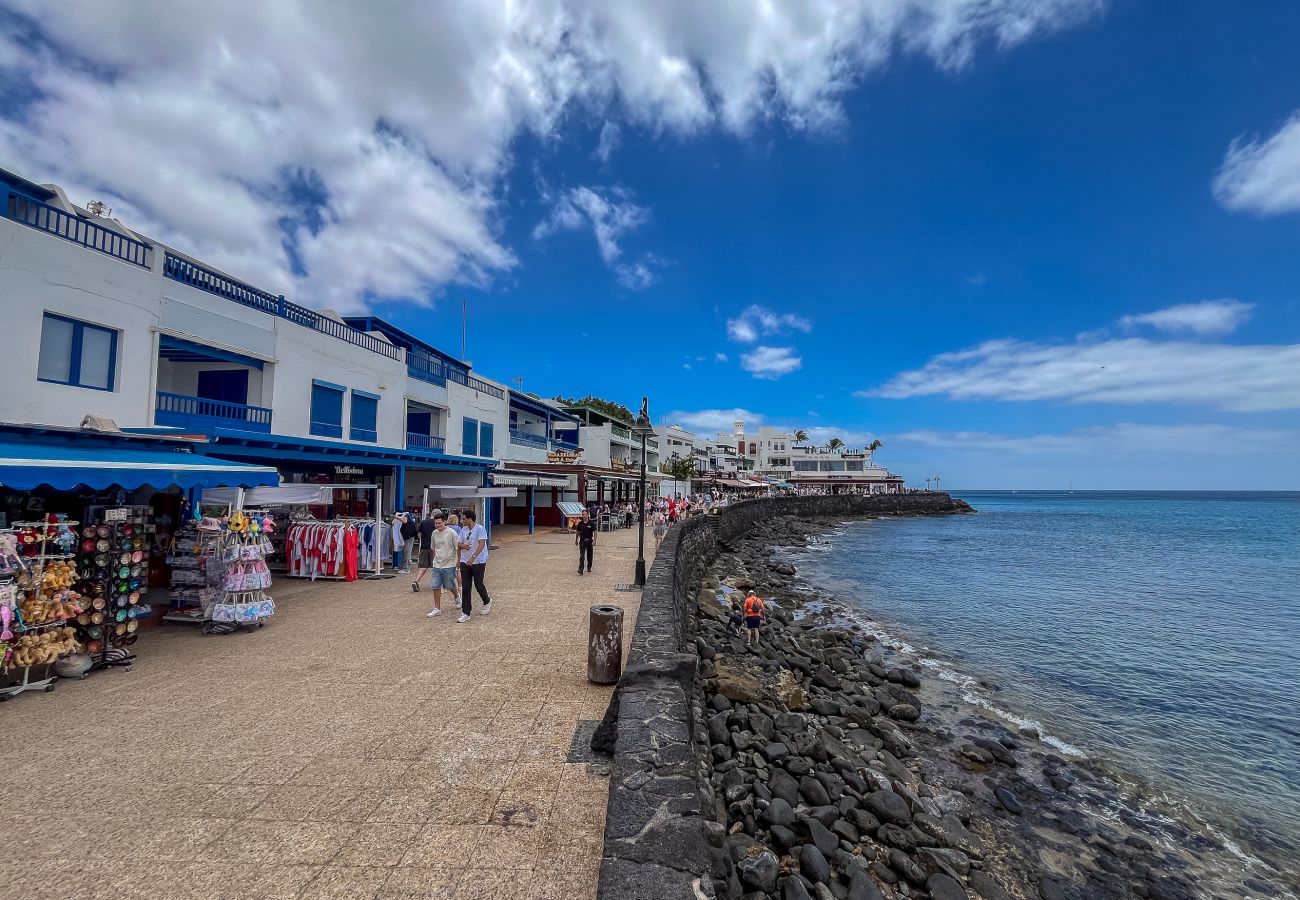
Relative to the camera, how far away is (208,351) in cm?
1201

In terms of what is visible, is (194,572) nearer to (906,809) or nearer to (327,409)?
(327,409)

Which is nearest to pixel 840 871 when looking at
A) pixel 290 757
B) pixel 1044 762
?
pixel 290 757

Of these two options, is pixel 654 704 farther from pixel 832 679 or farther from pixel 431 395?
pixel 431 395

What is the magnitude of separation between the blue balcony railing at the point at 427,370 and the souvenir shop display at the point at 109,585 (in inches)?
526

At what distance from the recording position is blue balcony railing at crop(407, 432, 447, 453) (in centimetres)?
1944

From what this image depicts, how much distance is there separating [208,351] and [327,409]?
11.4 ft

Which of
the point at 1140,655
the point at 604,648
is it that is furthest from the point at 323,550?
the point at 1140,655

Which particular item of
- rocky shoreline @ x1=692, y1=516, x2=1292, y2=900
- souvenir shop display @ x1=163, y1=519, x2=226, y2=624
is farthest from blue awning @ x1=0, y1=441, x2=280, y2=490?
rocky shoreline @ x1=692, y1=516, x2=1292, y2=900

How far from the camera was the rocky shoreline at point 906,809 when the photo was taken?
198 inches

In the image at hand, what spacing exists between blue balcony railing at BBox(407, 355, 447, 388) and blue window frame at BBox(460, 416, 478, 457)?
2.01 metres

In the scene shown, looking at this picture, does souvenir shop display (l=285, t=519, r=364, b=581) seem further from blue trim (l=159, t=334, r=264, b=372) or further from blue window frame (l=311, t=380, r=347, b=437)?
blue trim (l=159, t=334, r=264, b=372)

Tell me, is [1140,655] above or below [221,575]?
below

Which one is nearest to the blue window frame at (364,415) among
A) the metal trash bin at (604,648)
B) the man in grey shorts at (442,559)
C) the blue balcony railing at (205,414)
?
the blue balcony railing at (205,414)

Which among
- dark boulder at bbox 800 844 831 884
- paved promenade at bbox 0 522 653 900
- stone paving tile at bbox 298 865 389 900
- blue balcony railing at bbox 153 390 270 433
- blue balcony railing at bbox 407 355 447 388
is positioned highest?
blue balcony railing at bbox 407 355 447 388
